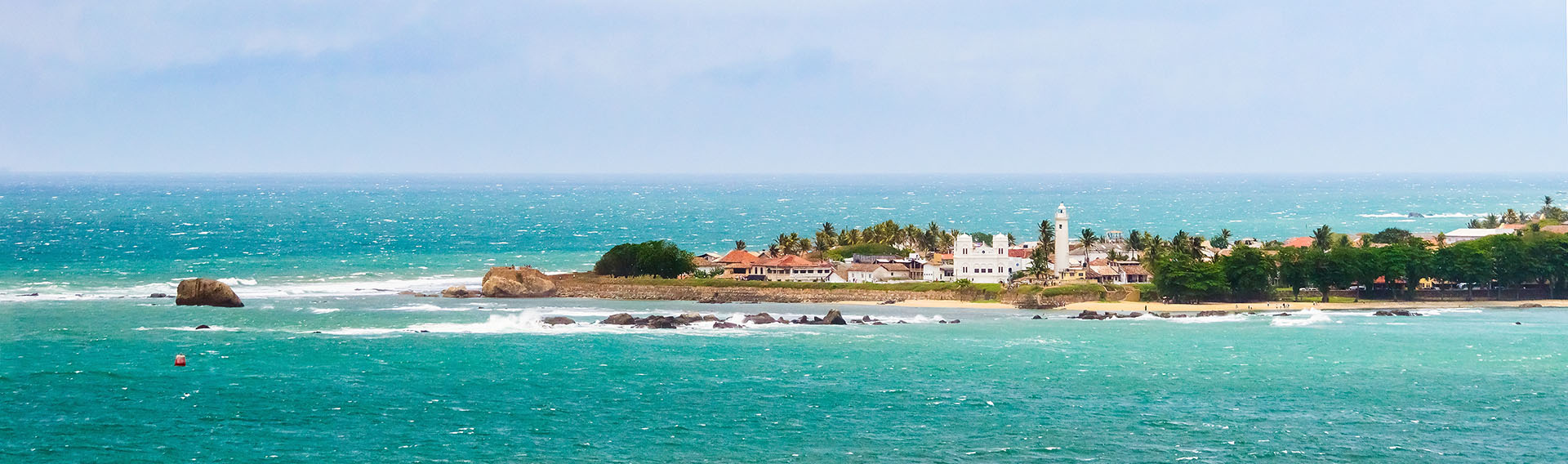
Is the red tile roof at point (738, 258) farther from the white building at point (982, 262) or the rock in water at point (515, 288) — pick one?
the white building at point (982, 262)

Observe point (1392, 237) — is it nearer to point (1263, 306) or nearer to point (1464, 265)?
point (1464, 265)

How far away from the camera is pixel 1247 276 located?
91.3 meters

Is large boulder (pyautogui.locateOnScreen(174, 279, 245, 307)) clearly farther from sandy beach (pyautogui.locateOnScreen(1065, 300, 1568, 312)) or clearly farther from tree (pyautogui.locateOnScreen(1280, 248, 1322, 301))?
tree (pyautogui.locateOnScreen(1280, 248, 1322, 301))

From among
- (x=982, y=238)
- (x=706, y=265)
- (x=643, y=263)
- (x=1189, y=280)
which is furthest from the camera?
(x=982, y=238)

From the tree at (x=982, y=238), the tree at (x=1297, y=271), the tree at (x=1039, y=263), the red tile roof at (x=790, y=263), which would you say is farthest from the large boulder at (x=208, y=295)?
the tree at (x=982, y=238)

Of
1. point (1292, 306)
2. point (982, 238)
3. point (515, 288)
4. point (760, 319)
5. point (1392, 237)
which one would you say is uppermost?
point (1392, 237)

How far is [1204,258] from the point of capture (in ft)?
342

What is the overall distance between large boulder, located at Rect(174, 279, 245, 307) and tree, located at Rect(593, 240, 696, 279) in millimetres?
23415

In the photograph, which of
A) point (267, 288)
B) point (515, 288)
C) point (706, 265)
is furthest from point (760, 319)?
point (267, 288)

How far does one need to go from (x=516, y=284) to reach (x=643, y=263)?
8.83 meters

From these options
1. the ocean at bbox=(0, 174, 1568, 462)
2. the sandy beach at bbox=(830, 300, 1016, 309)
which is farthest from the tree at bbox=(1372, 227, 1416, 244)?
the sandy beach at bbox=(830, 300, 1016, 309)

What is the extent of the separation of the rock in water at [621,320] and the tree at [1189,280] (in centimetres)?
3105

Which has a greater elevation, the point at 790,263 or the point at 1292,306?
the point at 790,263

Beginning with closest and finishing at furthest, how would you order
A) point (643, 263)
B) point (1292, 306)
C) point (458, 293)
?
point (1292, 306), point (458, 293), point (643, 263)
